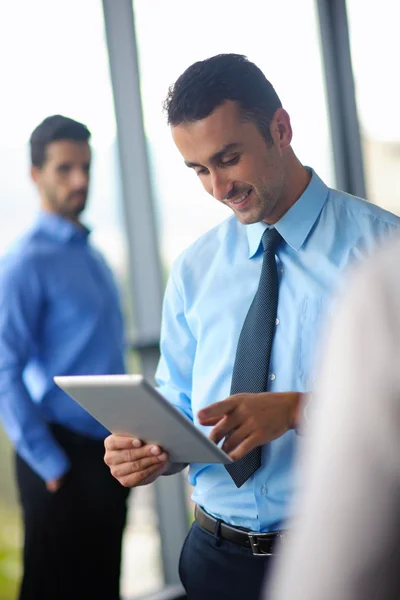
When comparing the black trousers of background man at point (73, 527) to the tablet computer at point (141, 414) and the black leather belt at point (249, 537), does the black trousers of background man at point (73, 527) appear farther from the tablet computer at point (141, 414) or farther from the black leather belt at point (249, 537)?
the tablet computer at point (141, 414)

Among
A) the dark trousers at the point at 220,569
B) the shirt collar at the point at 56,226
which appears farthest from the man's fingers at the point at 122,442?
the shirt collar at the point at 56,226

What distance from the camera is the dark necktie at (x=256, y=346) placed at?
1618 millimetres

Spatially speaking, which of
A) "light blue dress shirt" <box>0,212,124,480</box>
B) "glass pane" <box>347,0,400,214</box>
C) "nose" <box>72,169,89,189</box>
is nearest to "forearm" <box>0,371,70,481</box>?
"light blue dress shirt" <box>0,212,124,480</box>

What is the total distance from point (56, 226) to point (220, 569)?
153cm

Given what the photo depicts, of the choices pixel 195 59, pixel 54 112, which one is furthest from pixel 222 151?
pixel 195 59

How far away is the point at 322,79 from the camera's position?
4.21m

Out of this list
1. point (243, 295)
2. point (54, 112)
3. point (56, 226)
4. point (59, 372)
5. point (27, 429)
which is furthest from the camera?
point (54, 112)

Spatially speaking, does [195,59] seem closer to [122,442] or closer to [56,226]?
[56,226]

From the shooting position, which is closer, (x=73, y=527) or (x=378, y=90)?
(x=73, y=527)

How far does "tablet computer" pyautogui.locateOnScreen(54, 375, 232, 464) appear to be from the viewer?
1286 millimetres

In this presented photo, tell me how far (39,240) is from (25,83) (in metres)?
0.63

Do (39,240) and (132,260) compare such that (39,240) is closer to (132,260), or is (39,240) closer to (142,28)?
(132,260)

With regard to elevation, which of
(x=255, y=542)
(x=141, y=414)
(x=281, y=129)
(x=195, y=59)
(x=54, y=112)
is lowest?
(x=255, y=542)

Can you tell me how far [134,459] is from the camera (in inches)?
60.6
